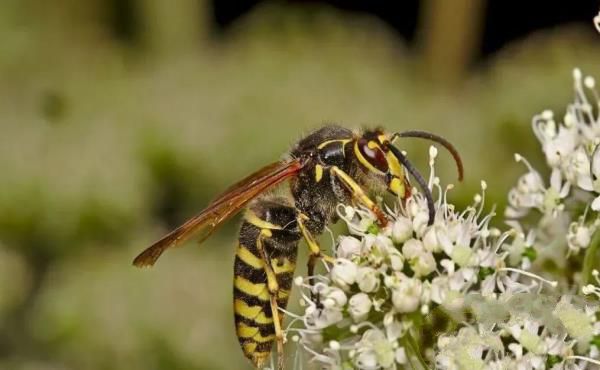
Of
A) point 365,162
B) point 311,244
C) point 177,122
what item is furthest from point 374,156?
point 177,122

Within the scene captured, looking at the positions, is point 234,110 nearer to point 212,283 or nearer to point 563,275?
point 212,283

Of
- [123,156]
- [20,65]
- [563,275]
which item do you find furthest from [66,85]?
[563,275]

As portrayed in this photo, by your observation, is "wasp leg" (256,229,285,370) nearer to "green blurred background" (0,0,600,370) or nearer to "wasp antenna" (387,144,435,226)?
Result: "wasp antenna" (387,144,435,226)

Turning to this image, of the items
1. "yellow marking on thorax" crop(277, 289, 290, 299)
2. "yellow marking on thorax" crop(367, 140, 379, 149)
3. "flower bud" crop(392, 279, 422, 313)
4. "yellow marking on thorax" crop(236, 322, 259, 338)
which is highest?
"yellow marking on thorax" crop(367, 140, 379, 149)

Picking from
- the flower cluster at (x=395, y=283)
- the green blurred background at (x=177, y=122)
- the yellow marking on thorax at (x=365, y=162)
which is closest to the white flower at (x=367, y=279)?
the flower cluster at (x=395, y=283)

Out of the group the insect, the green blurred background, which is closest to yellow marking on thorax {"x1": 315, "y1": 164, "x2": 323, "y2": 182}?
the insect

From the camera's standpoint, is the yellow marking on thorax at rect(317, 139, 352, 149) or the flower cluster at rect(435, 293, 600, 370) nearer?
the flower cluster at rect(435, 293, 600, 370)

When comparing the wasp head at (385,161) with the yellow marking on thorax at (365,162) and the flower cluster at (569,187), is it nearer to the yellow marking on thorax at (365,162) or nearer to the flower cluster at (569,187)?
the yellow marking on thorax at (365,162)

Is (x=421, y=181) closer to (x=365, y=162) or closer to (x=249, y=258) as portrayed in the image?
(x=365, y=162)

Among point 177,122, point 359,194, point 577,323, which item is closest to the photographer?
point 577,323
